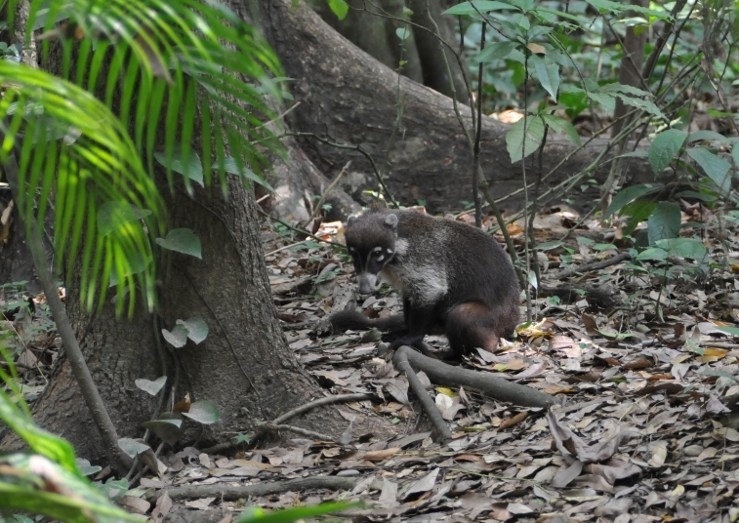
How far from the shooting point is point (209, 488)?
334cm

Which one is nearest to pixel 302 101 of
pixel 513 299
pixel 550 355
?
pixel 513 299

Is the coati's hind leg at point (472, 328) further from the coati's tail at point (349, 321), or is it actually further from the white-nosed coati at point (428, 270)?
the coati's tail at point (349, 321)

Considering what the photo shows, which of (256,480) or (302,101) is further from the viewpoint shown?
(302,101)

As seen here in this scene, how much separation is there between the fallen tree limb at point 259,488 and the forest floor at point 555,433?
0.01 m

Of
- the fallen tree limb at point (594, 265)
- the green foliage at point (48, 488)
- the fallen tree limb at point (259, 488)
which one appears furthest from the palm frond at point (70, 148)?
the fallen tree limb at point (594, 265)

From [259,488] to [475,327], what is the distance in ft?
6.29

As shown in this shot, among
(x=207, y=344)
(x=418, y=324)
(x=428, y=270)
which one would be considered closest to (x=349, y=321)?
(x=418, y=324)

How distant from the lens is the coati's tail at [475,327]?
4.80 metres

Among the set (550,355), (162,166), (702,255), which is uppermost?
(162,166)

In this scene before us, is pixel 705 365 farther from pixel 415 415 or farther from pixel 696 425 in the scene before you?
pixel 415 415

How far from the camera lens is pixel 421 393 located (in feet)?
12.9

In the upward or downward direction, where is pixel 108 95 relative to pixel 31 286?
upward

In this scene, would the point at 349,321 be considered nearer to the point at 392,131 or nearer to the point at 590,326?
the point at 590,326

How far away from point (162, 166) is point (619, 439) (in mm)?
2103
